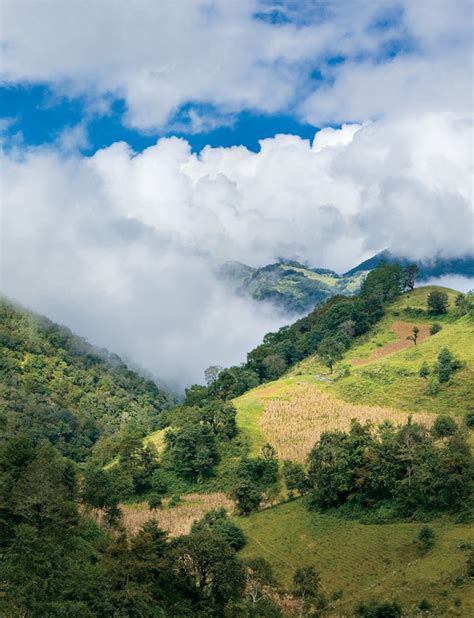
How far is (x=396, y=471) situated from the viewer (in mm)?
61938

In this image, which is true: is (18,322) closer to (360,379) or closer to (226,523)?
(360,379)

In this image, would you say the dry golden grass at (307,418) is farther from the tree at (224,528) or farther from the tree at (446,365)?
the tree at (224,528)

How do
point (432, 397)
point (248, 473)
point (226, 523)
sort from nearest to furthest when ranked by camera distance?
point (226, 523)
point (248, 473)
point (432, 397)

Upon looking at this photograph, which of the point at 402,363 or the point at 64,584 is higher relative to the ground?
the point at 402,363

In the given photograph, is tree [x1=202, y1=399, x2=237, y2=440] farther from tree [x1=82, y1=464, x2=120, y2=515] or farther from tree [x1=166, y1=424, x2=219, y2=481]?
tree [x1=82, y1=464, x2=120, y2=515]

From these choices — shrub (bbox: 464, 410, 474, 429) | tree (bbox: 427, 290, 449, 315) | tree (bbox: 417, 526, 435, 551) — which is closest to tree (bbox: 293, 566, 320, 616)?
tree (bbox: 417, 526, 435, 551)

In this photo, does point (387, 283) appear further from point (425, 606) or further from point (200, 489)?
point (425, 606)

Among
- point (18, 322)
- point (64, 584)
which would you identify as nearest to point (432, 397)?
point (64, 584)

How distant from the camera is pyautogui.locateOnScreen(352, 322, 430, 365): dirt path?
120562mm

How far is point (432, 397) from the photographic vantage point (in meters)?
90.5

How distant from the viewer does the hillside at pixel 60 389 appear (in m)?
142

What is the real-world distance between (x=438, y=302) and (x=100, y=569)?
370 ft

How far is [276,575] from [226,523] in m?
9.71

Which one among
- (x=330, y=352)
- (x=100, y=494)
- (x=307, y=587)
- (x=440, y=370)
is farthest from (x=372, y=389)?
(x=307, y=587)
